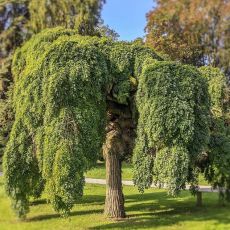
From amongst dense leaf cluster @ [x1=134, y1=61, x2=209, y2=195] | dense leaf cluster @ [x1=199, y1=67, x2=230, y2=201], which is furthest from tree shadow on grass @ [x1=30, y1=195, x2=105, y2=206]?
dense leaf cluster @ [x1=134, y1=61, x2=209, y2=195]

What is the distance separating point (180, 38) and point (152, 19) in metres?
2.85

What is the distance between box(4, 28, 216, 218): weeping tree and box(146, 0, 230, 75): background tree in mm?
21647

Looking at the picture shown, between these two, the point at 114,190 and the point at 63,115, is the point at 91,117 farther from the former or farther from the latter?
the point at 114,190

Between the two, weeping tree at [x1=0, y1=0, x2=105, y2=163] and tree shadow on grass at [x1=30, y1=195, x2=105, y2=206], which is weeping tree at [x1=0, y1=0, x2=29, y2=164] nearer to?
weeping tree at [x1=0, y1=0, x2=105, y2=163]

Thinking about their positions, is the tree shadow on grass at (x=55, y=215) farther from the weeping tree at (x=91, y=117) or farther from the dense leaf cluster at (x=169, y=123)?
the dense leaf cluster at (x=169, y=123)

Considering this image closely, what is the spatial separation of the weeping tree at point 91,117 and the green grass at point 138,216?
1249mm

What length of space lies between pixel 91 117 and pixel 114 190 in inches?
132

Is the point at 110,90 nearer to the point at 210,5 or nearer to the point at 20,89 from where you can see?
the point at 20,89

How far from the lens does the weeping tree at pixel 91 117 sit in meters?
13.7

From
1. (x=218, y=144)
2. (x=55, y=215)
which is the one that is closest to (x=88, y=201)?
(x=55, y=215)

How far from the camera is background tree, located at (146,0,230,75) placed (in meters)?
36.3

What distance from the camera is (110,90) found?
1528 cm

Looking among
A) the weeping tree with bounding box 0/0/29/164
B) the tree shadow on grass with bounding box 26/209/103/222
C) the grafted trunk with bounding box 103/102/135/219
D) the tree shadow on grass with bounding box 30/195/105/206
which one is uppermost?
the weeping tree with bounding box 0/0/29/164

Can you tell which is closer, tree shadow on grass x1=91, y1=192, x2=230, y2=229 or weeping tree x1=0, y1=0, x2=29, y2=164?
tree shadow on grass x1=91, y1=192, x2=230, y2=229
